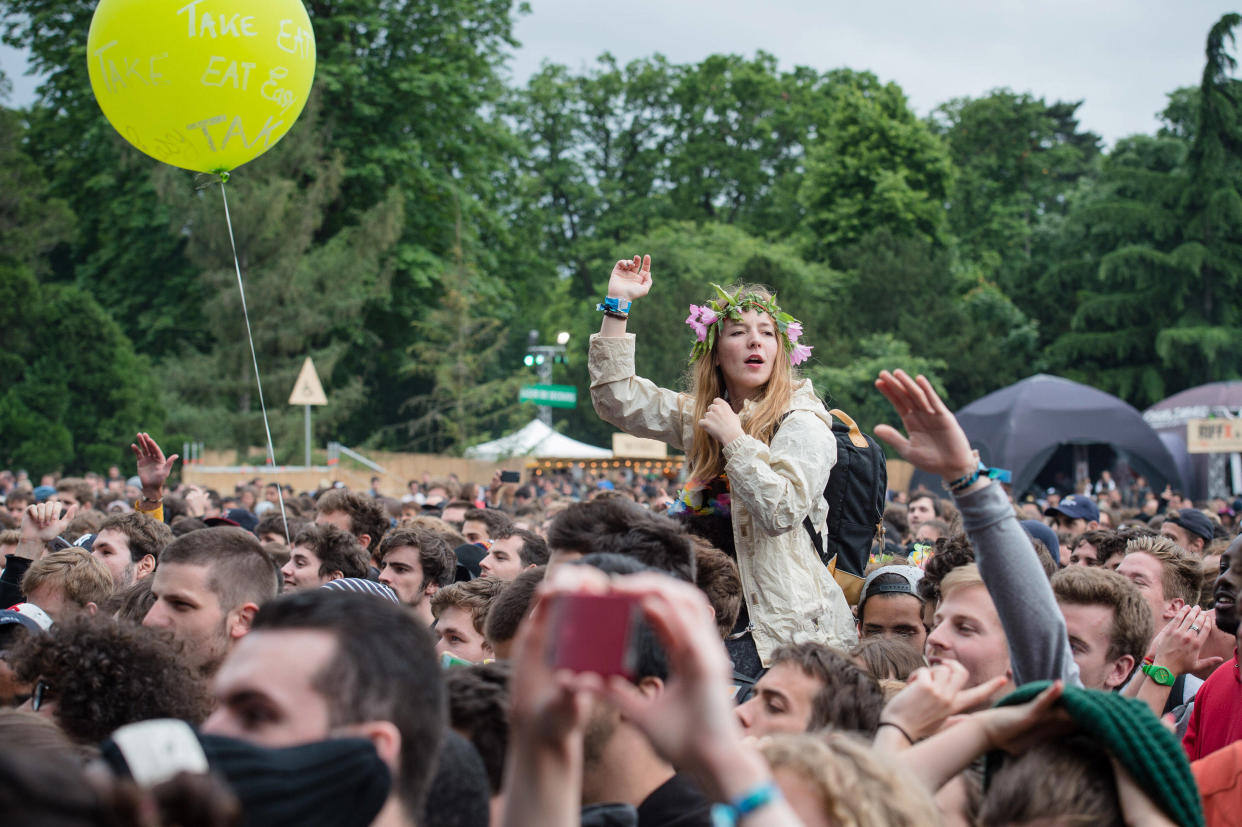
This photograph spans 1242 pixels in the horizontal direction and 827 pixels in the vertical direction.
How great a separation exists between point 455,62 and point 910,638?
31.0 meters

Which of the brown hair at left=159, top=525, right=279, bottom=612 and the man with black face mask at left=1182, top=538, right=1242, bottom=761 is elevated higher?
the brown hair at left=159, top=525, right=279, bottom=612

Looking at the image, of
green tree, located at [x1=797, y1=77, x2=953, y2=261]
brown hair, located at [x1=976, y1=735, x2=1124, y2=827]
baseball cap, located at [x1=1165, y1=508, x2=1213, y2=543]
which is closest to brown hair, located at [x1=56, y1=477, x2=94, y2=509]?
baseball cap, located at [x1=1165, y1=508, x2=1213, y2=543]

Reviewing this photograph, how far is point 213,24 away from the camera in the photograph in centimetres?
555

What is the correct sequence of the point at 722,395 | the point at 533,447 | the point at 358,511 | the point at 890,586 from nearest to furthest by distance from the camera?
1. the point at 722,395
2. the point at 890,586
3. the point at 358,511
4. the point at 533,447

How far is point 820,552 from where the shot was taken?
439 centimetres

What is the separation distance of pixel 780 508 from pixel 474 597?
1.59 meters

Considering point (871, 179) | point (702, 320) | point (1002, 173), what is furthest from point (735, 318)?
point (1002, 173)

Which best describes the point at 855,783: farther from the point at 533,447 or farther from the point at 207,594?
the point at 533,447

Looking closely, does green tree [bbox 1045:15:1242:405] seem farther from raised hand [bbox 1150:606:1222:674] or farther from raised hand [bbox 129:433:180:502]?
raised hand [bbox 1150:606:1222:674]

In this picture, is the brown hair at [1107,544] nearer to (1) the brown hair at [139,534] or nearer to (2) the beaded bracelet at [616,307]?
(2) the beaded bracelet at [616,307]

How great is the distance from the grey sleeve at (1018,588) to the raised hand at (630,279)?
2.13 meters

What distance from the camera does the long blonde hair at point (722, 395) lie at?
439 cm

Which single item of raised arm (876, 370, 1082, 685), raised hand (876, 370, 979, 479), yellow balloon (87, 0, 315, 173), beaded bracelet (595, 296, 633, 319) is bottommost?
raised arm (876, 370, 1082, 685)

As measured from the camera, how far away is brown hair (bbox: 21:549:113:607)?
16.3 feet
